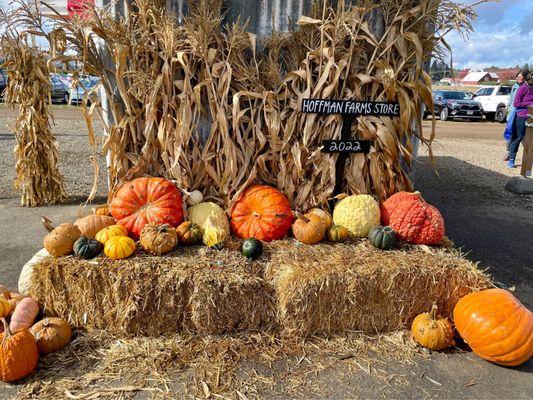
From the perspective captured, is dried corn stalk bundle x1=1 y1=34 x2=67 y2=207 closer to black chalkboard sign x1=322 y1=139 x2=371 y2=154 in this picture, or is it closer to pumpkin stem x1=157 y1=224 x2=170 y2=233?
pumpkin stem x1=157 y1=224 x2=170 y2=233

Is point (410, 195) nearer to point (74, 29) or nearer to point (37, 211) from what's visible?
point (74, 29)

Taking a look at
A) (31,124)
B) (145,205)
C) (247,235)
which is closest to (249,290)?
(247,235)

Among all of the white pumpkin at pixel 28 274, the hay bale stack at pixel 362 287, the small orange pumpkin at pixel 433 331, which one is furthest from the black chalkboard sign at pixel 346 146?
the white pumpkin at pixel 28 274

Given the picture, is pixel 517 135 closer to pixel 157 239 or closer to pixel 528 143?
pixel 528 143

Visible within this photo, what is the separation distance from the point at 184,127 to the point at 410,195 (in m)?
2.13

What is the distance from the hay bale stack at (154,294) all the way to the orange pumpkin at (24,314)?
59 millimetres

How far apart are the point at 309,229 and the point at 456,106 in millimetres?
23704

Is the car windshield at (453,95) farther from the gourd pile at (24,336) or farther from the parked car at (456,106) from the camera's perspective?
the gourd pile at (24,336)

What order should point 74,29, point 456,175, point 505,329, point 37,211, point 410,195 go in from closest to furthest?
point 505,329 < point 74,29 < point 410,195 < point 37,211 < point 456,175

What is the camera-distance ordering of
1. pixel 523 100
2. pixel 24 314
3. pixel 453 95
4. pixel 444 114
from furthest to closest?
1. pixel 453 95
2. pixel 444 114
3. pixel 523 100
4. pixel 24 314

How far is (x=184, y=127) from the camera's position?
3551 millimetres

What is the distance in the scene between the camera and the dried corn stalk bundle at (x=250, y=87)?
3475mm

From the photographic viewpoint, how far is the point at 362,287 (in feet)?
9.79

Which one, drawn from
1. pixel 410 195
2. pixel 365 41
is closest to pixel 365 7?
pixel 365 41
